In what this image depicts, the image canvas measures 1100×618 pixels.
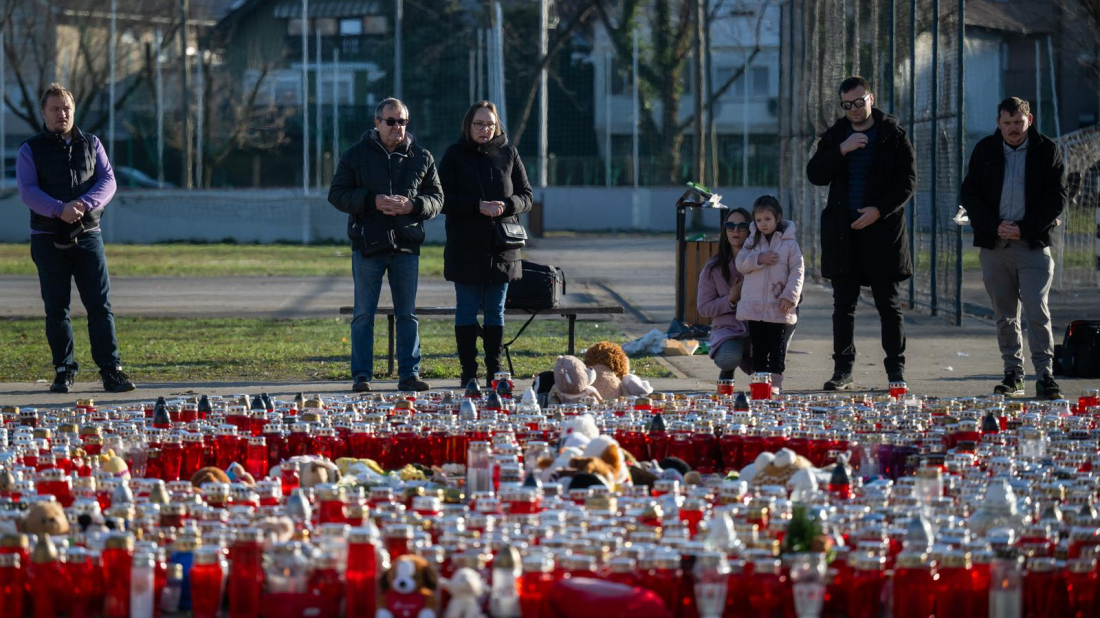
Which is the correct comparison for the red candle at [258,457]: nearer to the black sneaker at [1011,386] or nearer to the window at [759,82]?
the black sneaker at [1011,386]

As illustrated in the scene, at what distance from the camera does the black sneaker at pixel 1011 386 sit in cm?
1055

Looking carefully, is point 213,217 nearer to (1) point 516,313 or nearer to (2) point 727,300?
(1) point 516,313

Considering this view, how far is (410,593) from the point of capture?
4625mm

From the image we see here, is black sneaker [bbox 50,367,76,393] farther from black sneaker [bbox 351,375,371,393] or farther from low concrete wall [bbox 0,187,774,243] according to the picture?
low concrete wall [bbox 0,187,774,243]

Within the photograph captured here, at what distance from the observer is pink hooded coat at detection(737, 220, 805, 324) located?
10438 mm

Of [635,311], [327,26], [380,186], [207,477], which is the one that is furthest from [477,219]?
[327,26]

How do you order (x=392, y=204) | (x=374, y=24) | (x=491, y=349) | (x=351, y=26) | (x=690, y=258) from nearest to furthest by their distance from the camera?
1. (x=392, y=204)
2. (x=491, y=349)
3. (x=690, y=258)
4. (x=351, y=26)
5. (x=374, y=24)

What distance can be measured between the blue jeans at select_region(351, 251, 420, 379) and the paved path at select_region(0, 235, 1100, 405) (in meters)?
0.41

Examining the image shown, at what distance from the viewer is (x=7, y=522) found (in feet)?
18.0

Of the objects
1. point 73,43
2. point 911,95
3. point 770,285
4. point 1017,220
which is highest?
point 73,43

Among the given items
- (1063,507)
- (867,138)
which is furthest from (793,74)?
(1063,507)

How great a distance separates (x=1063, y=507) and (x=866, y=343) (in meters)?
8.57

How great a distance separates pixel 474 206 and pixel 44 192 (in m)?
2.97

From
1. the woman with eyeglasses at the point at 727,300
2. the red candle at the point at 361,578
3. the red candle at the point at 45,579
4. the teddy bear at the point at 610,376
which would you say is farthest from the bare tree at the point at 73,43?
the red candle at the point at 361,578
